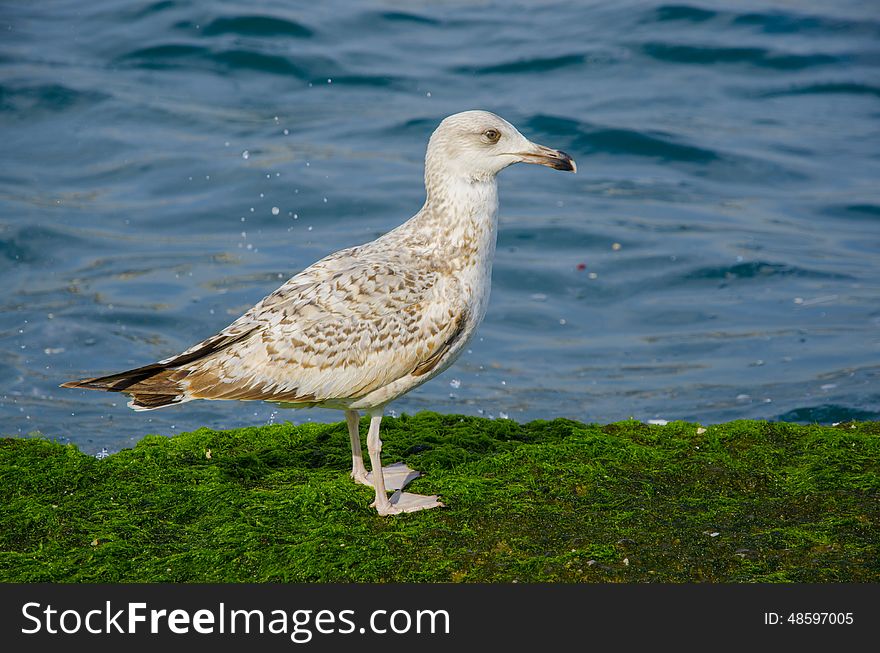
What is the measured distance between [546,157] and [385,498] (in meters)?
2.15

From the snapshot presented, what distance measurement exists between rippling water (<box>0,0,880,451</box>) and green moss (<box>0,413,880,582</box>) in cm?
338

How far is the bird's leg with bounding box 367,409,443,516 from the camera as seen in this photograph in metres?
5.97

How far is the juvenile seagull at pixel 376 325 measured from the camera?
6031 mm

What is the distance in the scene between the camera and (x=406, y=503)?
19.8ft

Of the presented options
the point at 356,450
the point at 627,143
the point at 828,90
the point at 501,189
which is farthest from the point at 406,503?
the point at 828,90

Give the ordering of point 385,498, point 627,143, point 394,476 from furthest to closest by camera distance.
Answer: point 627,143 < point 394,476 < point 385,498

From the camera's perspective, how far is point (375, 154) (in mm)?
15938

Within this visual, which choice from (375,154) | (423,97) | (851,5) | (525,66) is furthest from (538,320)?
(851,5)

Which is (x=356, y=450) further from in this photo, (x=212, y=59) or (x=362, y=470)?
(x=212, y=59)

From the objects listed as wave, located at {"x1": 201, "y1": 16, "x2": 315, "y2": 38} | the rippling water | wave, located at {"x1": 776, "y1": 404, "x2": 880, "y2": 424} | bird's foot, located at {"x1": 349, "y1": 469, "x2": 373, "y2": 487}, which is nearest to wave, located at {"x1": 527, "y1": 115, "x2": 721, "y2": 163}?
the rippling water

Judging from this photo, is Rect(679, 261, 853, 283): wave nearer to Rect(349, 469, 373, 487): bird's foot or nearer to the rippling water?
the rippling water

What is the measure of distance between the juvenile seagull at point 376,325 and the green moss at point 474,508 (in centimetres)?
39

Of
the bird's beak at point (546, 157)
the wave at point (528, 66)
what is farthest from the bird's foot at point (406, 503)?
the wave at point (528, 66)

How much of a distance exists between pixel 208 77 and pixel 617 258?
25.5ft
